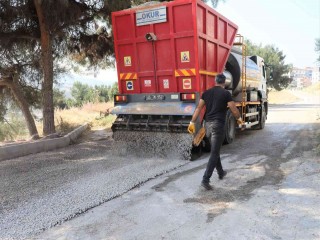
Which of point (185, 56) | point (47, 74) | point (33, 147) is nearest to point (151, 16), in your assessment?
point (185, 56)

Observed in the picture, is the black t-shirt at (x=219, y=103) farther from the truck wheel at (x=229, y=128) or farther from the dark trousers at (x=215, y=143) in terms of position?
the truck wheel at (x=229, y=128)

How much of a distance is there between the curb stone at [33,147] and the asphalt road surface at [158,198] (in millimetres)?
368

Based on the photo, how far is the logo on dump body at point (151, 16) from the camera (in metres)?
7.52

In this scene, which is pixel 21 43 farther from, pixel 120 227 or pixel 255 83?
pixel 120 227

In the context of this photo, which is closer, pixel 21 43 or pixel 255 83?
pixel 21 43

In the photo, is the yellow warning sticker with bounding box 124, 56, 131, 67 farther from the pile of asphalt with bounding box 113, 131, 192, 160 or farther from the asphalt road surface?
the asphalt road surface

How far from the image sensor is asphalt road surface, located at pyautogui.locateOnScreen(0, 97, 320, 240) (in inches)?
150

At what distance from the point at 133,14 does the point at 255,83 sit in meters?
5.36

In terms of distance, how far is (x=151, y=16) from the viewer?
25.2 ft

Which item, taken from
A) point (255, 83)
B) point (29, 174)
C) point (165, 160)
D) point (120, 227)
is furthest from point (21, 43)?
point (120, 227)

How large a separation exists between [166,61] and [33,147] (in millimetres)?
4023

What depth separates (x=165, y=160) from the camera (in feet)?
24.0

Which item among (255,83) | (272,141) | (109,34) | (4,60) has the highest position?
(109,34)

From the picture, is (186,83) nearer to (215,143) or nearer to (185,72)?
(185,72)
